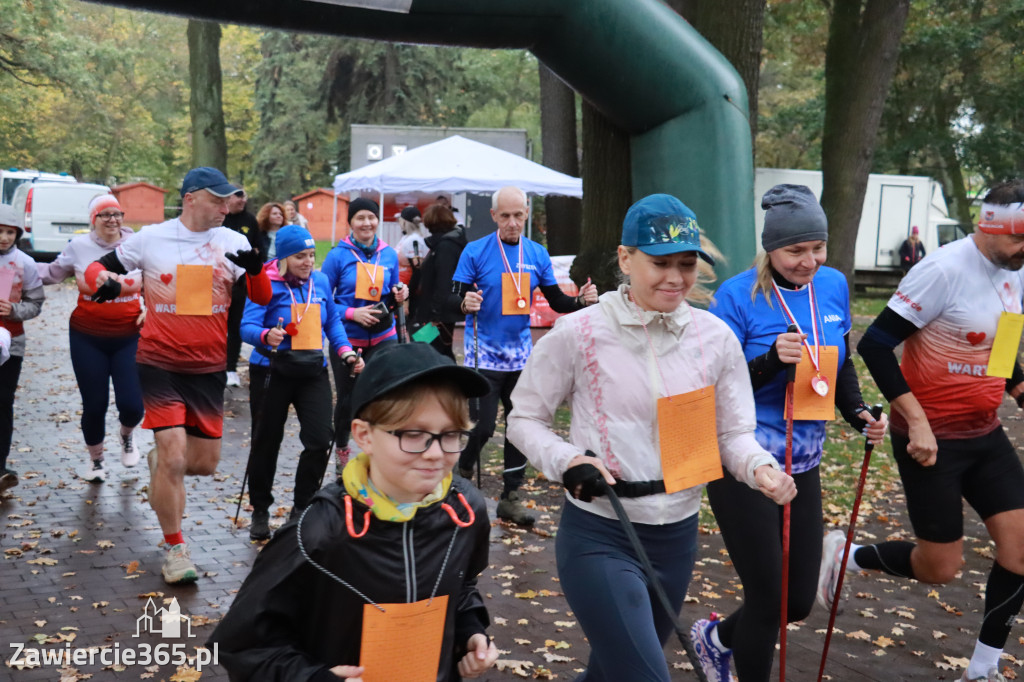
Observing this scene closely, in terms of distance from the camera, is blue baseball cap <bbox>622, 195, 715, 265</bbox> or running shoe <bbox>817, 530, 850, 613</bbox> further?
running shoe <bbox>817, 530, 850, 613</bbox>

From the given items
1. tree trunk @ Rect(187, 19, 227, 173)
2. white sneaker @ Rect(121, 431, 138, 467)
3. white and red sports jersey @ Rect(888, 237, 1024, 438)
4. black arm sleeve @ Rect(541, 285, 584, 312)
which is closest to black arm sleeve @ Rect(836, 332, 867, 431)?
white and red sports jersey @ Rect(888, 237, 1024, 438)

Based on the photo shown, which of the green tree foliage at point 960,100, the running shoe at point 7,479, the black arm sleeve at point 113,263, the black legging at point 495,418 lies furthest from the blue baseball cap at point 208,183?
the green tree foliage at point 960,100

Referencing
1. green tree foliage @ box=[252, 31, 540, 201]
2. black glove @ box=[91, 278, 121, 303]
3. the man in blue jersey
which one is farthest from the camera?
green tree foliage @ box=[252, 31, 540, 201]

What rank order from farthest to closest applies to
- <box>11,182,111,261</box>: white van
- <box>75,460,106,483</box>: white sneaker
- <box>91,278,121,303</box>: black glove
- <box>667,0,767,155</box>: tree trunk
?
1. <box>11,182,111,261</box>: white van
2. <box>667,0,767,155</box>: tree trunk
3. <box>75,460,106,483</box>: white sneaker
4. <box>91,278,121,303</box>: black glove

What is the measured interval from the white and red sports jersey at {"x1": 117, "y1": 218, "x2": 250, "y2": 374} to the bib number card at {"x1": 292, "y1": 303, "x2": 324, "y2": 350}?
2.60ft

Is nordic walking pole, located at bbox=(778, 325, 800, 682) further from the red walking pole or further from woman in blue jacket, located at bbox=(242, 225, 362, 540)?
woman in blue jacket, located at bbox=(242, 225, 362, 540)

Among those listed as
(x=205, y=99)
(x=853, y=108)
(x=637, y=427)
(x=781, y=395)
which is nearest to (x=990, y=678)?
(x=781, y=395)

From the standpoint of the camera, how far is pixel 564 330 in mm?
3596

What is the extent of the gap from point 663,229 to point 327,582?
164 centimetres

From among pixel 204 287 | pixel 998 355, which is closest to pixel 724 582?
pixel 998 355

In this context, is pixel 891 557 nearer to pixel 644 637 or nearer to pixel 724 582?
pixel 724 582

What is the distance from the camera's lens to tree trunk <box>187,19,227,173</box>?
22.6 meters

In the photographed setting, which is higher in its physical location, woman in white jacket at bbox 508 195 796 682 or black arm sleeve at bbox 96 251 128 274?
black arm sleeve at bbox 96 251 128 274

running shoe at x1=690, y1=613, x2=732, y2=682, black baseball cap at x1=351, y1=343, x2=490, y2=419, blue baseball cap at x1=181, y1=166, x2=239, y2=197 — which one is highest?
blue baseball cap at x1=181, y1=166, x2=239, y2=197
